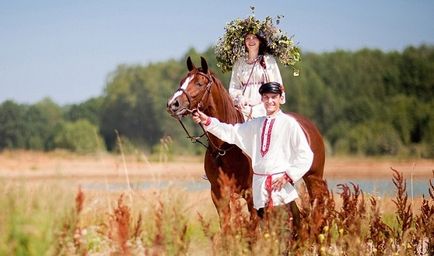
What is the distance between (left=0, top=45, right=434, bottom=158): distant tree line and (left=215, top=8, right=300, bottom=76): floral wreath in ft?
103

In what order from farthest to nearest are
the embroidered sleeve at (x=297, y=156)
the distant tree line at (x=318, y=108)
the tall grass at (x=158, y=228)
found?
the distant tree line at (x=318, y=108) < the embroidered sleeve at (x=297, y=156) < the tall grass at (x=158, y=228)

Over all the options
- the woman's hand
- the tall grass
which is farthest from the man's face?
the tall grass

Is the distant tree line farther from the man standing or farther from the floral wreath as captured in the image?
the man standing

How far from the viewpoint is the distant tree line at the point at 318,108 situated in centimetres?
4797

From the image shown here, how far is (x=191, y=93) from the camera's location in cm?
796

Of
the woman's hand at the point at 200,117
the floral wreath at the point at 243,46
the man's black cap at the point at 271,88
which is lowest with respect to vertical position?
the woman's hand at the point at 200,117

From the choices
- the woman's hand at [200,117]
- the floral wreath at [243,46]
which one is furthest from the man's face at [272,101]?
the floral wreath at [243,46]

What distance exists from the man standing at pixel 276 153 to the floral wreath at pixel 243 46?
2.13 meters

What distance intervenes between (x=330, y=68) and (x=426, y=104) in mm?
11698

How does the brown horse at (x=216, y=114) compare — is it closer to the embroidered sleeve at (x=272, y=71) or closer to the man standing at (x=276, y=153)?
the embroidered sleeve at (x=272, y=71)

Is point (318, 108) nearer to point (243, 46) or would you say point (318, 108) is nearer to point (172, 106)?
point (243, 46)

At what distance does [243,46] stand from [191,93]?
1591 millimetres

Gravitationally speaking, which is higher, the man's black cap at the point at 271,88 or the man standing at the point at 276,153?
the man's black cap at the point at 271,88

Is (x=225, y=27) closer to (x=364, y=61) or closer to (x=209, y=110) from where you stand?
A: (x=209, y=110)
